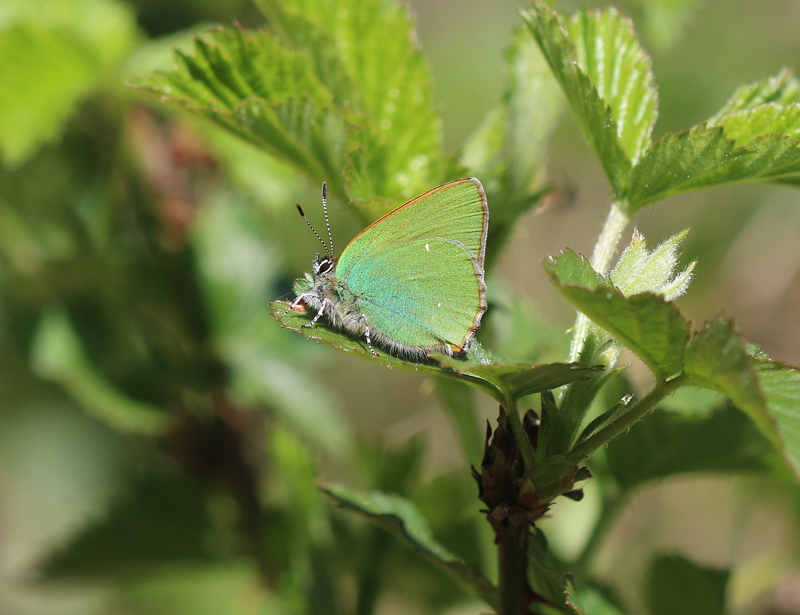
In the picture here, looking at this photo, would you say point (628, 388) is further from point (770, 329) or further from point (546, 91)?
point (770, 329)

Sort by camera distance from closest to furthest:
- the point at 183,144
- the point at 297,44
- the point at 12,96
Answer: the point at 297,44 → the point at 12,96 → the point at 183,144

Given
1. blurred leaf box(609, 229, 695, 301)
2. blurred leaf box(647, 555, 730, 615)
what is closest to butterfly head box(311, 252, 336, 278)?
blurred leaf box(609, 229, 695, 301)

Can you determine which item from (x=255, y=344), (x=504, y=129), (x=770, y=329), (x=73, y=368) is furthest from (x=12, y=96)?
(x=770, y=329)

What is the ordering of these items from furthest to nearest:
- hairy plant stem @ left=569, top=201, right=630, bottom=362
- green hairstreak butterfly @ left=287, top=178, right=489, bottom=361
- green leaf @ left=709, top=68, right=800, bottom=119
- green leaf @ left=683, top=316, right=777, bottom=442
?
green hairstreak butterfly @ left=287, top=178, right=489, bottom=361, green leaf @ left=709, top=68, right=800, bottom=119, hairy plant stem @ left=569, top=201, right=630, bottom=362, green leaf @ left=683, top=316, right=777, bottom=442

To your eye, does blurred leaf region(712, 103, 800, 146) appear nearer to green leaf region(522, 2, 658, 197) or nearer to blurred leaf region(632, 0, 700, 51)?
green leaf region(522, 2, 658, 197)

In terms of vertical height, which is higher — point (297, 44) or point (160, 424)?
point (297, 44)

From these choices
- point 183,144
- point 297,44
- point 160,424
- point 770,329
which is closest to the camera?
point 297,44

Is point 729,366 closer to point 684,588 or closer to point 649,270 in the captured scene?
point 649,270
